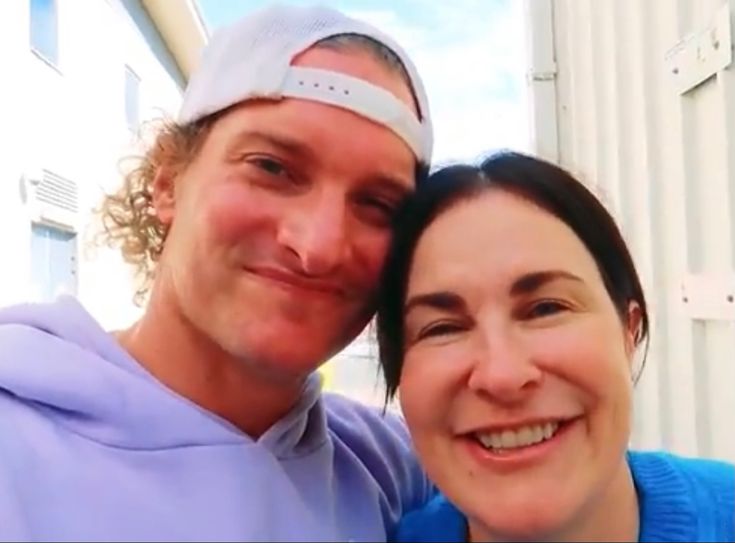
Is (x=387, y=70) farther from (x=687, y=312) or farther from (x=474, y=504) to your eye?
(x=687, y=312)

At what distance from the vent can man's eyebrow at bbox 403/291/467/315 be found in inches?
139

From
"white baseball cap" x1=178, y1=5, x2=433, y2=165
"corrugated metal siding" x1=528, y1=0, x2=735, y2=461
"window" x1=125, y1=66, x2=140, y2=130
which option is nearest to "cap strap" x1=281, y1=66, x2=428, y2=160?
"white baseball cap" x1=178, y1=5, x2=433, y2=165

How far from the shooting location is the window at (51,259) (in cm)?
408

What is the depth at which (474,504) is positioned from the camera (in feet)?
2.24

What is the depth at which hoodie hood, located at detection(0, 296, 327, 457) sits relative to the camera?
0.78 m

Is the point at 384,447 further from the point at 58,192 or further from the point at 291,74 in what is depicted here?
the point at 58,192

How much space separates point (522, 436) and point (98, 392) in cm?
35

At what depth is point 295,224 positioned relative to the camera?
29.3 inches

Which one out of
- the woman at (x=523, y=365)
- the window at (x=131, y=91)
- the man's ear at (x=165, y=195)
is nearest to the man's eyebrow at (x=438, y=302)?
Result: the woman at (x=523, y=365)

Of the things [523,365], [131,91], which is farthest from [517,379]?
[131,91]

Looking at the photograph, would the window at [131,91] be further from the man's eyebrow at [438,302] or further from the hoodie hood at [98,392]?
the man's eyebrow at [438,302]

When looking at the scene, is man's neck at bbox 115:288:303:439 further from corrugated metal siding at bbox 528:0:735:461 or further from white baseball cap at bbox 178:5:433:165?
corrugated metal siding at bbox 528:0:735:461

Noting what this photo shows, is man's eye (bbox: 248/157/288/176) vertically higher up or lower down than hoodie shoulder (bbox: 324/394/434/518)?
higher up

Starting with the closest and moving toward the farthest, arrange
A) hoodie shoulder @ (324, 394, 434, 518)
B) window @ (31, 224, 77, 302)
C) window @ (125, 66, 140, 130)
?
hoodie shoulder @ (324, 394, 434, 518), window @ (31, 224, 77, 302), window @ (125, 66, 140, 130)
